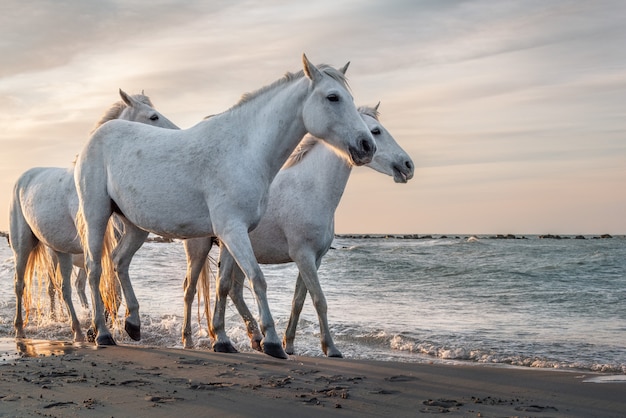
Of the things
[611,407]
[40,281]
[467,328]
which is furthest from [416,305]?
[611,407]

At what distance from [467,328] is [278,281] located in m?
7.13

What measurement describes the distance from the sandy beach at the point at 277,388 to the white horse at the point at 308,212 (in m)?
1.26

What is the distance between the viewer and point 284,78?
6.23 m

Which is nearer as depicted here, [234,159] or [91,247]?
[234,159]

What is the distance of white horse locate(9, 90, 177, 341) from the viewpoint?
27.5ft

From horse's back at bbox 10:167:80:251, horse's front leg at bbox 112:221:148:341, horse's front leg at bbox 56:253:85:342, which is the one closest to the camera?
horse's front leg at bbox 112:221:148:341

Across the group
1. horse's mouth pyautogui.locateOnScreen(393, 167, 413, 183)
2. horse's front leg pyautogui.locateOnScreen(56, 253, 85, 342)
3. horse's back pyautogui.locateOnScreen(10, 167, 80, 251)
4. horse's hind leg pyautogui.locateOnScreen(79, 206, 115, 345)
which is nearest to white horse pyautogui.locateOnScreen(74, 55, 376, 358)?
horse's hind leg pyautogui.locateOnScreen(79, 206, 115, 345)

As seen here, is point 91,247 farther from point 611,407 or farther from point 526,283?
point 526,283

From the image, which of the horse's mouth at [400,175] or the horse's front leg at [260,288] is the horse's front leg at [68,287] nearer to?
the horse's front leg at [260,288]

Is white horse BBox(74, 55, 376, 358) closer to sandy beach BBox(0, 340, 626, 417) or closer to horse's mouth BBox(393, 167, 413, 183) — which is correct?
sandy beach BBox(0, 340, 626, 417)

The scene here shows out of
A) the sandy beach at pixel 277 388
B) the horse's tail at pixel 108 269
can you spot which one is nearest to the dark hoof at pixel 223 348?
the sandy beach at pixel 277 388

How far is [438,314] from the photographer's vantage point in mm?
11156

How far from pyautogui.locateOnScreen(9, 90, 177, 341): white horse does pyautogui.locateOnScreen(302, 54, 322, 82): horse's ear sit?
9.42 feet

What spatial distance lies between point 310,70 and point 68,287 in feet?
15.2
